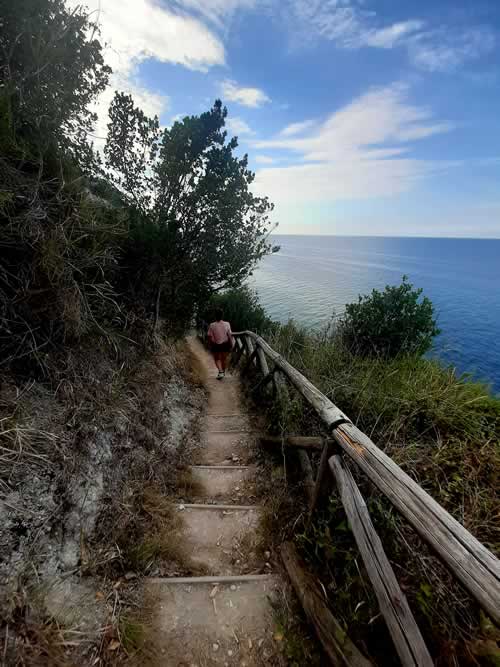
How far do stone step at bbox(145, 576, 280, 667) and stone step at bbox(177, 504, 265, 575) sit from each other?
0.24 meters

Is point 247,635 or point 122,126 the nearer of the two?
point 247,635

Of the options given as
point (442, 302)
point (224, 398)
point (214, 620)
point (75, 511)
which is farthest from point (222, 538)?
point (442, 302)

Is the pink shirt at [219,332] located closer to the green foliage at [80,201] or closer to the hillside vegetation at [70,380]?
the green foliage at [80,201]

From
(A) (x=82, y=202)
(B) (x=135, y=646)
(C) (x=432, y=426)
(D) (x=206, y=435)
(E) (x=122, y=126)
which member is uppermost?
(E) (x=122, y=126)

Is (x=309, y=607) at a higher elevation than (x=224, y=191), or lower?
lower

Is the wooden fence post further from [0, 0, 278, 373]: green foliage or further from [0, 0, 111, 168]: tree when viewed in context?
[0, 0, 111, 168]: tree

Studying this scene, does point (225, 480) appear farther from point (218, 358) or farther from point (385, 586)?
point (218, 358)

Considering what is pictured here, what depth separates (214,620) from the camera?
1944mm

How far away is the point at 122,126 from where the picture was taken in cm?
662

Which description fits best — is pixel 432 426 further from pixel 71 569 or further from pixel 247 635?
pixel 71 569

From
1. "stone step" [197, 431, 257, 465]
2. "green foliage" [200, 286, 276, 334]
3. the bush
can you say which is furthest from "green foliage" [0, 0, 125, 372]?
"green foliage" [200, 286, 276, 334]

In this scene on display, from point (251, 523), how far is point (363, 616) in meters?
1.25

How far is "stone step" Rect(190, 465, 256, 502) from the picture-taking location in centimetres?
329

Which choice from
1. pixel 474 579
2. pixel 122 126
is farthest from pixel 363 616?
pixel 122 126
